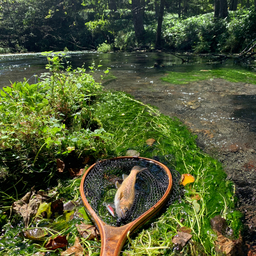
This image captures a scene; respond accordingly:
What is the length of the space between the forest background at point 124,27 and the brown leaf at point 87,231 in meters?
14.6

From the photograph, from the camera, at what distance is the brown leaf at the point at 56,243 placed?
4.75ft

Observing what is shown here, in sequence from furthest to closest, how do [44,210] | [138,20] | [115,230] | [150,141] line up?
[138,20], [150,141], [44,210], [115,230]

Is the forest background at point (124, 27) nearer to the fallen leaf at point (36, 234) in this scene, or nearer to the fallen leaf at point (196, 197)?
the fallen leaf at point (196, 197)

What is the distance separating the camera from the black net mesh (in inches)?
65.4

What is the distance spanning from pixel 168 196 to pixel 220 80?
5.52 metres

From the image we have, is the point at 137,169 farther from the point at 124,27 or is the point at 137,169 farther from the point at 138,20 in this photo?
the point at 124,27

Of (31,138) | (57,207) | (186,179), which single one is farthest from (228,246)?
(31,138)

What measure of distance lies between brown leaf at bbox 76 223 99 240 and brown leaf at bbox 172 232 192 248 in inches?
23.0

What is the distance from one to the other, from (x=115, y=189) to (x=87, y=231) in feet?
1.56

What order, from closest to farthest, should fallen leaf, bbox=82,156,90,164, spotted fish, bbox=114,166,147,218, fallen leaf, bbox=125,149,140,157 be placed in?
spotted fish, bbox=114,166,147,218
fallen leaf, bbox=82,156,90,164
fallen leaf, bbox=125,149,140,157

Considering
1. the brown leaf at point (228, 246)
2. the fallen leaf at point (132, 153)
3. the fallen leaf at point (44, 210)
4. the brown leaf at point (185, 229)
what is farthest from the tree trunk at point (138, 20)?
the brown leaf at point (228, 246)

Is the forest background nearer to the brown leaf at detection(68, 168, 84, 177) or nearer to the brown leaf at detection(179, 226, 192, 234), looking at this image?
the brown leaf at detection(68, 168, 84, 177)

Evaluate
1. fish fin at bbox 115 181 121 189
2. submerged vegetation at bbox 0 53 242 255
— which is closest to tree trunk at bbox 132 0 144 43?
submerged vegetation at bbox 0 53 242 255

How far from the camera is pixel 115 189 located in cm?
195
